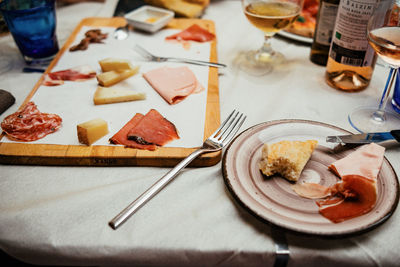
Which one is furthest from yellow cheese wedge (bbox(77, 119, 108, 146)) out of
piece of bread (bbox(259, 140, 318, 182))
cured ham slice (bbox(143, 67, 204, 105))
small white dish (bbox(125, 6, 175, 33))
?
small white dish (bbox(125, 6, 175, 33))

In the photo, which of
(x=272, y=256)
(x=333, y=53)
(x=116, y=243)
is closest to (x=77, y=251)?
(x=116, y=243)

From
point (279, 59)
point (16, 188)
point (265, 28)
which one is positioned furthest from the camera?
point (279, 59)

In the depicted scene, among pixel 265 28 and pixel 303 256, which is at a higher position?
pixel 265 28

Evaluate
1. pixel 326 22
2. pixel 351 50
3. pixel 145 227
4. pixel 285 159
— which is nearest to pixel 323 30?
pixel 326 22

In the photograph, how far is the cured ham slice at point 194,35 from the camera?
44.6 inches

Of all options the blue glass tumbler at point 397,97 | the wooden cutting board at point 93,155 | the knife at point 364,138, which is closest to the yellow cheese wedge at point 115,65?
the wooden cutting board at point 93,155

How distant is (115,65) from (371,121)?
689mm

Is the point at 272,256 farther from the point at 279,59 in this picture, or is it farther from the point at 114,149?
the point at 279,59

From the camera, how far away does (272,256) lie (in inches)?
20.1

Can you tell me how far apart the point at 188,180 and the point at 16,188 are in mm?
328

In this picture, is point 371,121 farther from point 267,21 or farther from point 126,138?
point 126,138

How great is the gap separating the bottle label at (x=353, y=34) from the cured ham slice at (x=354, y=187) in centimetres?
32

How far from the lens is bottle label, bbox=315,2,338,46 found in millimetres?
913

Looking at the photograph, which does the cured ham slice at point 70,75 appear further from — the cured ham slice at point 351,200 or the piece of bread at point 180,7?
the cured ham slice at point 351,200
